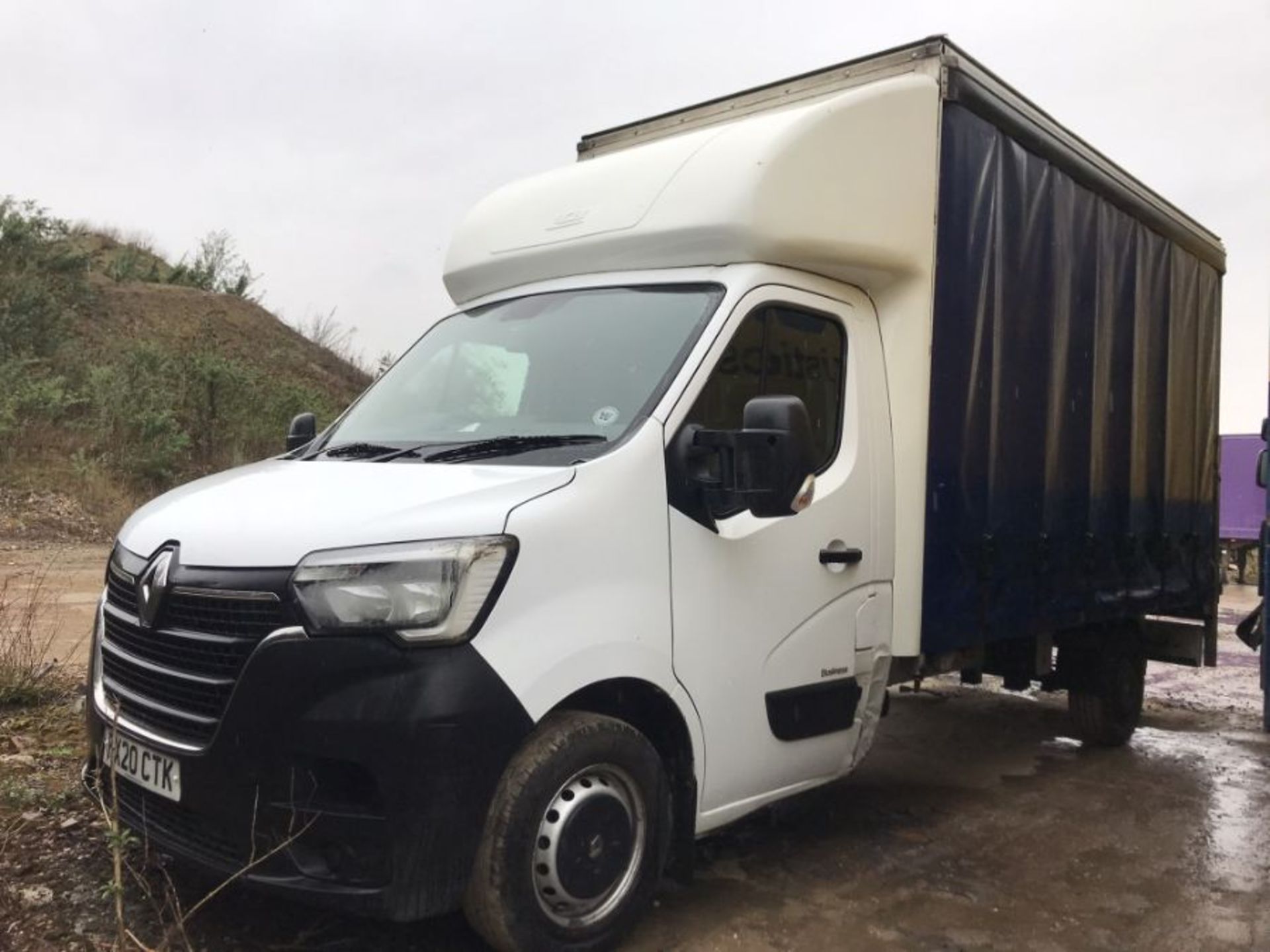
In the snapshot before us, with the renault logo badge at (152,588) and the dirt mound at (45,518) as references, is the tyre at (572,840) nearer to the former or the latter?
the renault logo badge at (152,588)

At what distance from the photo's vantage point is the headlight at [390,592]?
275 centimetres

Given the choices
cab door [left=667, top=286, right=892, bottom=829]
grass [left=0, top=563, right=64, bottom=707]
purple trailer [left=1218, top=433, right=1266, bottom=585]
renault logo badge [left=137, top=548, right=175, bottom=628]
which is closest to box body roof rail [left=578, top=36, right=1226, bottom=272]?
cab door [left=667, top=286, right=892, bottom=829]

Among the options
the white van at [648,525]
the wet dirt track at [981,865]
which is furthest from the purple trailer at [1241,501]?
the white van at [648,525]

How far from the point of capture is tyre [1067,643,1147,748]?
6.54m

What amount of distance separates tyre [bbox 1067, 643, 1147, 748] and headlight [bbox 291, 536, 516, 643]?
4.96 metres

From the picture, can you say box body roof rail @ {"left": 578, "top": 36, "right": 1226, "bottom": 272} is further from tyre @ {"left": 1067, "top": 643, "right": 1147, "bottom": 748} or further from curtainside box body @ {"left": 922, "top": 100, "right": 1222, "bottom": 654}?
tyre @ {"left": 1067, "top": 643, "right": 1147, "bottom": 748}

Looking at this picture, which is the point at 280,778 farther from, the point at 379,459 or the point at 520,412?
the point at 520,412

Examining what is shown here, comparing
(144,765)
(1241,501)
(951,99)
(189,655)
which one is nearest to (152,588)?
(189,655)

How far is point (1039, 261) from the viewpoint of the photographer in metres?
5.26

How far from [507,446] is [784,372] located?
1.13 metres

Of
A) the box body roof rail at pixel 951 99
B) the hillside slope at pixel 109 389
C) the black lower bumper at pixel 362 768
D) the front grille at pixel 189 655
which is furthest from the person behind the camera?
the hillside slope at pixel 109 389

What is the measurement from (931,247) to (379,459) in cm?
245

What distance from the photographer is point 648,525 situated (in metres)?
3.27

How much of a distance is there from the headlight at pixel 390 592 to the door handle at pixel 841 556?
5.30 ft
